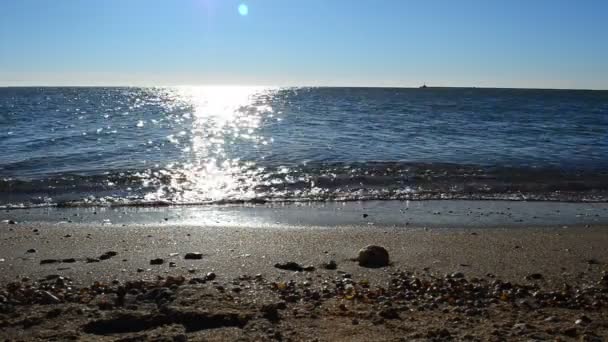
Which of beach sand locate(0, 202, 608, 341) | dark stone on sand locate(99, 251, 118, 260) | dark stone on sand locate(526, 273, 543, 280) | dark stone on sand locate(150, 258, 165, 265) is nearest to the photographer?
beach sand locate(0, 202, 608, 341)

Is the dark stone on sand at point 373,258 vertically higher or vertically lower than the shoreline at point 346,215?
higher

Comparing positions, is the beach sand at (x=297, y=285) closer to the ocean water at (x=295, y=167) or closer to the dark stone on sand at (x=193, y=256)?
the dark stone on sand at (x=193, y=256)

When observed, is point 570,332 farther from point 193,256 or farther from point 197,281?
point 193,256

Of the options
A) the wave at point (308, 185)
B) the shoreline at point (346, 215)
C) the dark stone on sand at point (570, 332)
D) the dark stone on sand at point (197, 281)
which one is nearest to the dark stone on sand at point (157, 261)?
the dark stone on sand at point (197, 281)

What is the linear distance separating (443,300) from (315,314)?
1.21 metres

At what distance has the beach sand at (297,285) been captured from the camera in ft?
15.1

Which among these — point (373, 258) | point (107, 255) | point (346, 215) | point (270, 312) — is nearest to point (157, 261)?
point (107, 255)

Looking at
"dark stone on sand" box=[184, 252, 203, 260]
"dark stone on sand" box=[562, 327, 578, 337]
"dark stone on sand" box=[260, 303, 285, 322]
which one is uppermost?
"dark stone on sand" box=[562, 327, 578, 337]

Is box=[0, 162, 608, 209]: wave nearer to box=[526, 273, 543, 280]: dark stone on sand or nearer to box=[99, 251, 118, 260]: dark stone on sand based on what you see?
box=[99, 251, 118, 260]: dark stone on sand

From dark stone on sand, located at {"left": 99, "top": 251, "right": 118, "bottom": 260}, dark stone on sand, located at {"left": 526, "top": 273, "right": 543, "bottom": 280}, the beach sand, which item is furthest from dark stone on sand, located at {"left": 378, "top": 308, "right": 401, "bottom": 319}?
dark stone on sand, located at {"left": 99, "top": 251, "right": 118, "bottom": 260}

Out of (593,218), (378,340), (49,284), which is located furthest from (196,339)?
(593,218)

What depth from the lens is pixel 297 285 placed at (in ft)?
18.8

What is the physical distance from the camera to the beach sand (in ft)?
15.1

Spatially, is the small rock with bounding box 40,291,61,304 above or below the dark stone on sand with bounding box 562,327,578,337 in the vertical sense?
below
